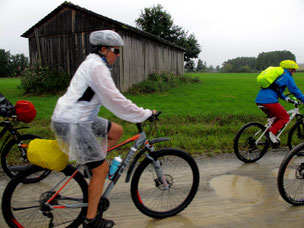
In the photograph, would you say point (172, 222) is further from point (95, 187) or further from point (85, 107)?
point (85, 107)

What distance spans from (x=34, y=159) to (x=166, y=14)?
41.6 meters

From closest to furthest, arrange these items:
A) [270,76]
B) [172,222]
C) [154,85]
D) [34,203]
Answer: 1. [34,203]
2. [172,222]
3. [270,76]
4. [154,85]

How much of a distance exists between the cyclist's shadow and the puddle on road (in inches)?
32.1

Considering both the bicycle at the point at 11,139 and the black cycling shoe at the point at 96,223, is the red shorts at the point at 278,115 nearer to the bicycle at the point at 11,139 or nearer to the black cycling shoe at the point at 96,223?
the black cycling shoe at the point at 96,223

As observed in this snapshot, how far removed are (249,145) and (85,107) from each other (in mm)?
3813

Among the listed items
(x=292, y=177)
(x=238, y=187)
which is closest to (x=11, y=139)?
(x=238, y=187)

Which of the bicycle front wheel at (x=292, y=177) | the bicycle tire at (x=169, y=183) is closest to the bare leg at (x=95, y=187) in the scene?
the bicycle tire at (x=169, y=183)

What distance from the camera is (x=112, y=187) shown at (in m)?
2.62

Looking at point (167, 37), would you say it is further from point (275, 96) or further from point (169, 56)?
point (275, 96)

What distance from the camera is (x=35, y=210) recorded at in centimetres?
248

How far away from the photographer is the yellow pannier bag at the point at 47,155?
225 centimetres

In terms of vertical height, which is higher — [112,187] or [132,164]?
[132,164]

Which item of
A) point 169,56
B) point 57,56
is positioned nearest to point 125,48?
point 57,56

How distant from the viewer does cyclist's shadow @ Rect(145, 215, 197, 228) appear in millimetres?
2686
